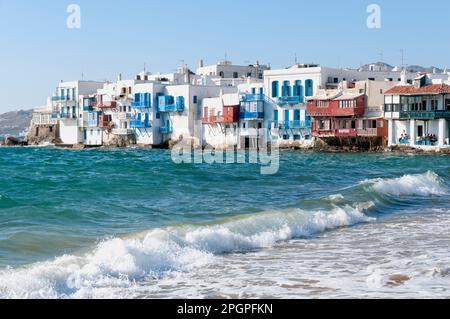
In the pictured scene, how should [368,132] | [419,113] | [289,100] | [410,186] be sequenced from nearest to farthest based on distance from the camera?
[410,186]
[419,113]
[368,132]
[289,100]

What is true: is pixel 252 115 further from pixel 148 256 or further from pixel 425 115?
pixel 148 256

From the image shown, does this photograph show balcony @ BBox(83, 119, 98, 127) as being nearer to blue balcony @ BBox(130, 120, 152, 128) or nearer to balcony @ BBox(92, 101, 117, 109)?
balcony @ BBox(92, 101, 117, 109)

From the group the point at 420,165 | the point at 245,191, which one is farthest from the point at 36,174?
the point at 420,165

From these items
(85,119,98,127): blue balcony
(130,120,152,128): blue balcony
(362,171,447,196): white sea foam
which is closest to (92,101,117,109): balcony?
(85,119,98,127): blue balcony

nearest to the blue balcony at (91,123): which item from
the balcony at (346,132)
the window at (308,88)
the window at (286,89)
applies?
the window at (286,89)

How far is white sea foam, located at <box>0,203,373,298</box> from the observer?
393 inches

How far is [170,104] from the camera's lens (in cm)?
6831

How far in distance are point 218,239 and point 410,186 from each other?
576 inches

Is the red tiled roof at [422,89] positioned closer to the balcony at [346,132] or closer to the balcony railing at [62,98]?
the balcony at [346,132]

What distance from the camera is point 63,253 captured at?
12750mm

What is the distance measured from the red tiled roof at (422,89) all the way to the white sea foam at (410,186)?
25576 millimetres

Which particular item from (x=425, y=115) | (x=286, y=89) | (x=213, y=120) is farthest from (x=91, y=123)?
(x=425, y=115)

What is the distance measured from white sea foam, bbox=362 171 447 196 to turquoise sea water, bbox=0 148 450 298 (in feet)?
0.22
